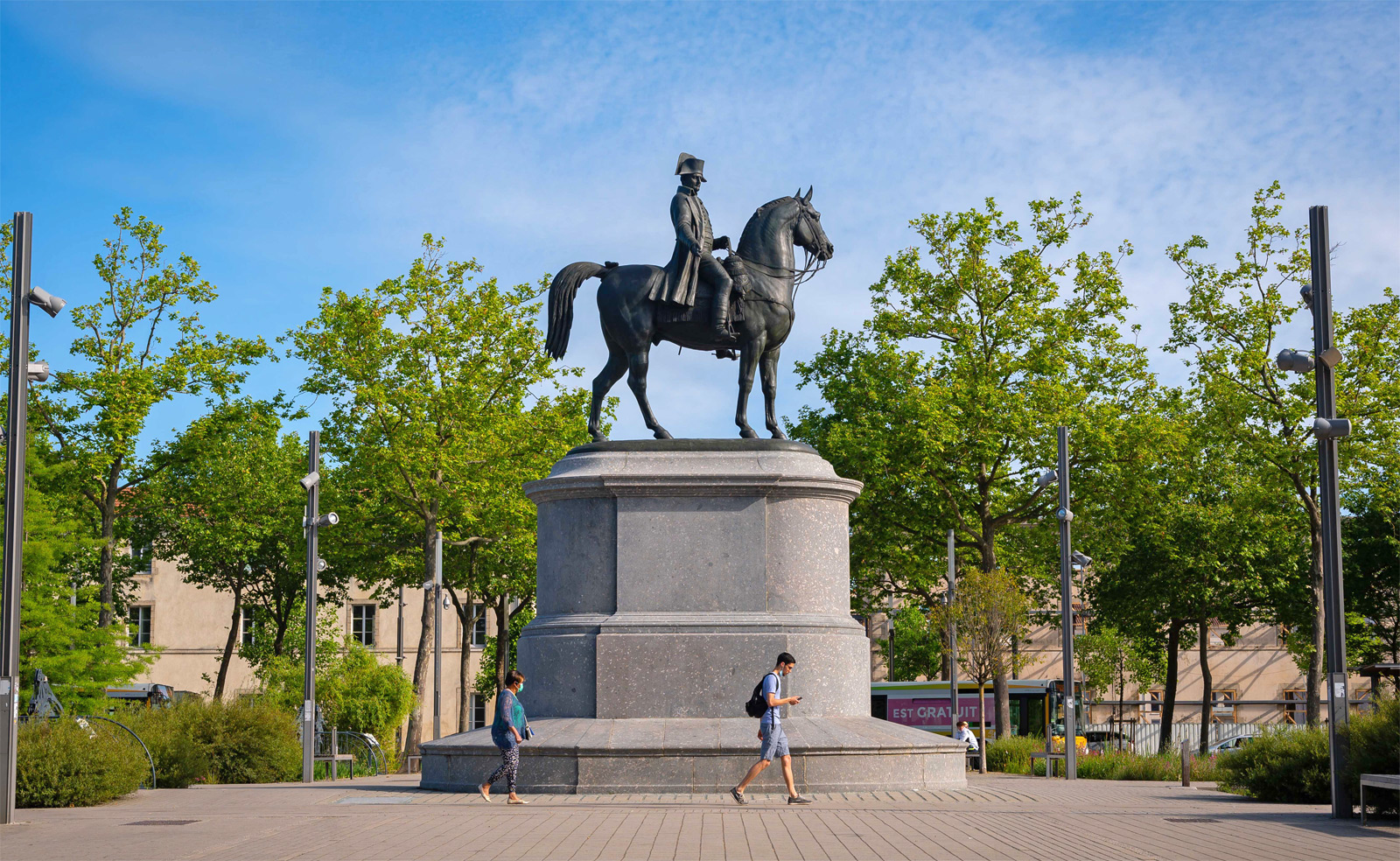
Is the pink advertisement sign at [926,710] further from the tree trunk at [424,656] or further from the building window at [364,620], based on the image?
the building window at [364,620]

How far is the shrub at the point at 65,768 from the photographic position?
15.9 meters

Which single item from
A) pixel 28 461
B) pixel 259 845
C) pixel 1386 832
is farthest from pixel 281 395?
pixel 1386 832

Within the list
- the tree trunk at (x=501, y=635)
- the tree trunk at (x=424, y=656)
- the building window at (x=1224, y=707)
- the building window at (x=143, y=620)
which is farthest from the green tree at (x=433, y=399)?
the building window at (x=1224, y=707)

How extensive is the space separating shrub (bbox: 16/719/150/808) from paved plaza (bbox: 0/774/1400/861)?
16.0 inches

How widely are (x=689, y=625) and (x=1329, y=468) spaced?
7286mm

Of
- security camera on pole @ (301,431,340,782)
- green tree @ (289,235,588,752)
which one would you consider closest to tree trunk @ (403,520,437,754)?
green tree @ (289,235,588,752)

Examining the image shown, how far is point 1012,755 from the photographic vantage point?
3078 centimetres

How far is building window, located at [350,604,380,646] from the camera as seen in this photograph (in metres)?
68.1

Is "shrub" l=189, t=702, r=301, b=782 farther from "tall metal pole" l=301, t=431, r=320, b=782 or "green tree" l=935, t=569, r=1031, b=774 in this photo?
"green tree" l=935, t=569, r=1031, b=774

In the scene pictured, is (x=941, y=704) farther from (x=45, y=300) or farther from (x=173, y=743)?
(x=45, y=300)

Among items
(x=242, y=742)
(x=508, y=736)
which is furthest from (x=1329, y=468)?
(x=242, y=742)

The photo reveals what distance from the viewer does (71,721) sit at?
16.9 metres

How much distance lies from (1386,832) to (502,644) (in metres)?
43.1

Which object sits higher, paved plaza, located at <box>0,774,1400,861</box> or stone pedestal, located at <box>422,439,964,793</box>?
stone pedestal, located at <box>422,439,964,793</box>
